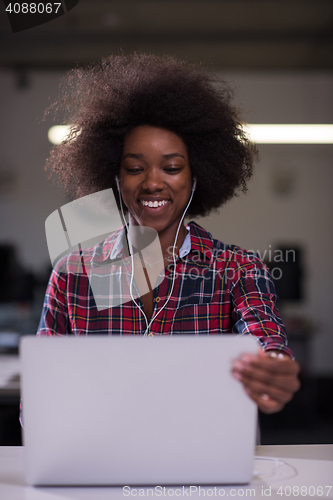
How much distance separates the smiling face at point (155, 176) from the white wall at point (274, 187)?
212 cm

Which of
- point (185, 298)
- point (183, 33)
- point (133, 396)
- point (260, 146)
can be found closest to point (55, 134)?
point (183, 33)

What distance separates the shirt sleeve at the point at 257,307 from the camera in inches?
44.3

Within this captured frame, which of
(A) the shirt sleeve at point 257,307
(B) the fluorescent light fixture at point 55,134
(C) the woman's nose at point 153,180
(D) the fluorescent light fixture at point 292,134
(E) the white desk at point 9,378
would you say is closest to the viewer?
(A) the shirt sleeve at point 257,307

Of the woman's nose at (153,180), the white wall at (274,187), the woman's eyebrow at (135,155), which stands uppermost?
the white wall at (274,187)

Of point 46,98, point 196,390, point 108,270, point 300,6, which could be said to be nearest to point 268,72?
point 300,6

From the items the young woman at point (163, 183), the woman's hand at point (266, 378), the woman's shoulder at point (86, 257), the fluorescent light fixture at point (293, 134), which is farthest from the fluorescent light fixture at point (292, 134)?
the woman's hand at point (266, 378)

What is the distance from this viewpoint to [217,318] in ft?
4.41

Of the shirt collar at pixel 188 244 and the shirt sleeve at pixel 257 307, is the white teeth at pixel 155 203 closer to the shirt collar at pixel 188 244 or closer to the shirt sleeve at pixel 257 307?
the shirt collar at pixel 188 244

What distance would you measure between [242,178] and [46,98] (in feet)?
7.80

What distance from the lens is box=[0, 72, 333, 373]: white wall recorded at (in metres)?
3.48

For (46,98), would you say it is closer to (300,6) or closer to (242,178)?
(300,6)

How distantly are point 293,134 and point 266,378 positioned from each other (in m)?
3.13

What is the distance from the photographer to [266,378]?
694 mm

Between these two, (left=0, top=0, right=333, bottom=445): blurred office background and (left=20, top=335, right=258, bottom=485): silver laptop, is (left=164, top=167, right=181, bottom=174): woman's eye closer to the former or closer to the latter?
(left=20, top=335, right=258, bottom=485): silver laptop
